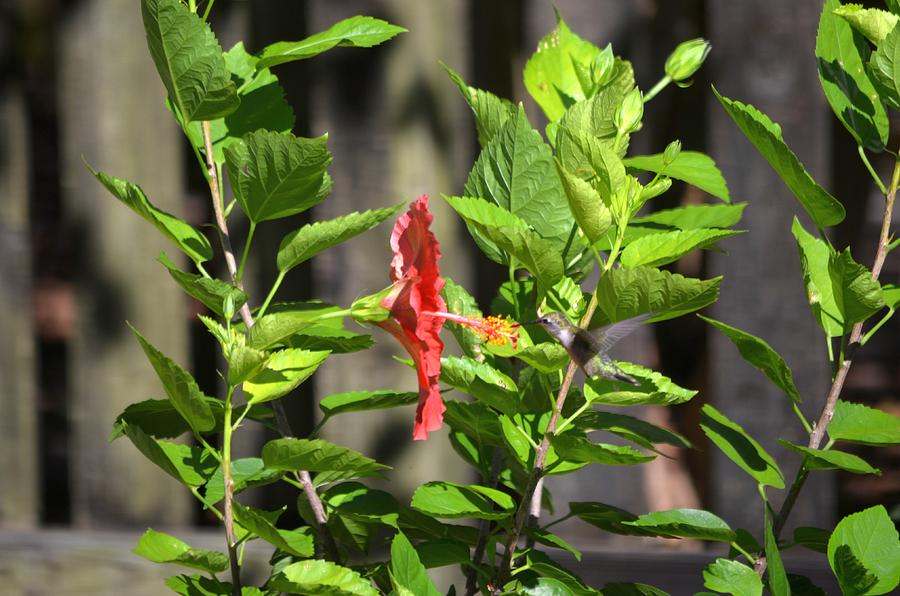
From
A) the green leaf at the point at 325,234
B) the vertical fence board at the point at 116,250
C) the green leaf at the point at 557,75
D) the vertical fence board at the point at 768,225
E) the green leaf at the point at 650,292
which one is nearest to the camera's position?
the green leaf at the point at 650,292

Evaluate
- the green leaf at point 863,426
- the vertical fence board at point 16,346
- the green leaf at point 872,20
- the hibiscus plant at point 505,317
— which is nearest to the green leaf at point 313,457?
the hibiscus plant at point 505,317

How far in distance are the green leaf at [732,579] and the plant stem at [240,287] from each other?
27 centimetres

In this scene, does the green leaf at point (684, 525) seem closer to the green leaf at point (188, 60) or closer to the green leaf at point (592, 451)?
the green leaf at point (592, 451)

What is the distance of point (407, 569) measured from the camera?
0.68m

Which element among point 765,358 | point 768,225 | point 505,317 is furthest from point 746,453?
point 768,225

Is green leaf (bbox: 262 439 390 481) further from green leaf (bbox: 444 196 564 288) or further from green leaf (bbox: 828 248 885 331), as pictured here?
green leaf (bbox: 828 248 885 331)

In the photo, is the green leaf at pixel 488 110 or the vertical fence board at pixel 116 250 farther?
the vertical fence board at pixel 116 250

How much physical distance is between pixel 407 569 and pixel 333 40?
36cm

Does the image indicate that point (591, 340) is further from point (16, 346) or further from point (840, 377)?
point (16, 346)

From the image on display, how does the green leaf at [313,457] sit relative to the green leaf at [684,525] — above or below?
above

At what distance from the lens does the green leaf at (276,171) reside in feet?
2.33

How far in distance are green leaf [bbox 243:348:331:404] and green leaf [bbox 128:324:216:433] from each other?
34 mm

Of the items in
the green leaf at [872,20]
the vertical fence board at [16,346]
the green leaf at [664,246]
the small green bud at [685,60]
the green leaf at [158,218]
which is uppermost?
the green leaf at [872,20]

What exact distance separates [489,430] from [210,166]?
264 millimetres
